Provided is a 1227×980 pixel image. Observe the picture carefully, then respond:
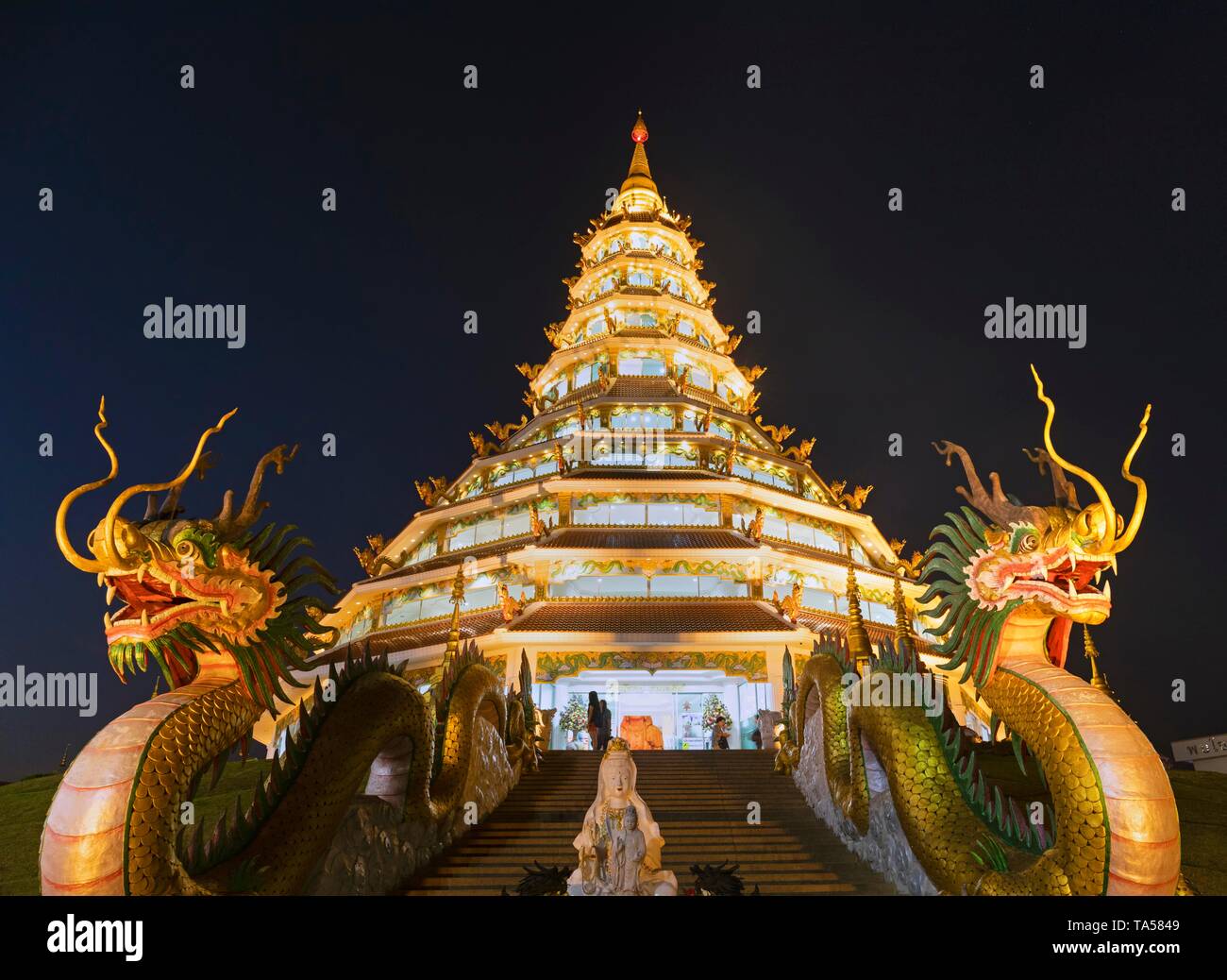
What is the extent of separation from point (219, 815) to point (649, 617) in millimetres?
11158

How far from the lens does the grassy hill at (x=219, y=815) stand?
32.1 feet

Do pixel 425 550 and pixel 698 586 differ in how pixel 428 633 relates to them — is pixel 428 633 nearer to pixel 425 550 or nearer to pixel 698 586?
pixel 425 550

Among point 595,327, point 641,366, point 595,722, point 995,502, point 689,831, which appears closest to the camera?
point 995,502

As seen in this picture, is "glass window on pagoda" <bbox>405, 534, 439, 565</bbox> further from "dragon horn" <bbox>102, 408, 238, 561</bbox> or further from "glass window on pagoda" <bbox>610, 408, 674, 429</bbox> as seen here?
"dragon horn" <bbox>102, 408, 238, 561</bbox>

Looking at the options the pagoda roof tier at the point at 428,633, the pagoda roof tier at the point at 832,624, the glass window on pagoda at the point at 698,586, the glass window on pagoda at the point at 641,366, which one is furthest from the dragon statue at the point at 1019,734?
the glass window on pagoda at the point at 641,366

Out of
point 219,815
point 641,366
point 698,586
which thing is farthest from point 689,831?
point 641,366

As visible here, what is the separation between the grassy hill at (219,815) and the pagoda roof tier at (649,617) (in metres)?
7.01

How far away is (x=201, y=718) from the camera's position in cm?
565

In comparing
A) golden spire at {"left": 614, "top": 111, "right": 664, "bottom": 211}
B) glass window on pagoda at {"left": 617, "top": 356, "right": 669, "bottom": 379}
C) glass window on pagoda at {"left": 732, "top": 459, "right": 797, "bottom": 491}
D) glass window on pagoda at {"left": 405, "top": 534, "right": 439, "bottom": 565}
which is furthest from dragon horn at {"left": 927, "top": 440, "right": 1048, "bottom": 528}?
golden spire at {"left": 614, "top": 111, "right": 664, "bottom": 211}

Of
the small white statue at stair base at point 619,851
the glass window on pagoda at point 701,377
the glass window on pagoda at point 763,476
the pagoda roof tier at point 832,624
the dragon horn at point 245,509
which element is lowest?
the small white statue at stair base at point 619,851

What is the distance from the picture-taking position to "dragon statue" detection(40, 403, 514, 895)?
191 inches

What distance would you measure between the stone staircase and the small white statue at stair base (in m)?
1.54

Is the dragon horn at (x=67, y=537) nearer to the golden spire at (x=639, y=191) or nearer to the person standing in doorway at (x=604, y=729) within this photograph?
the person standing in doorway at (x=604, y=729)
